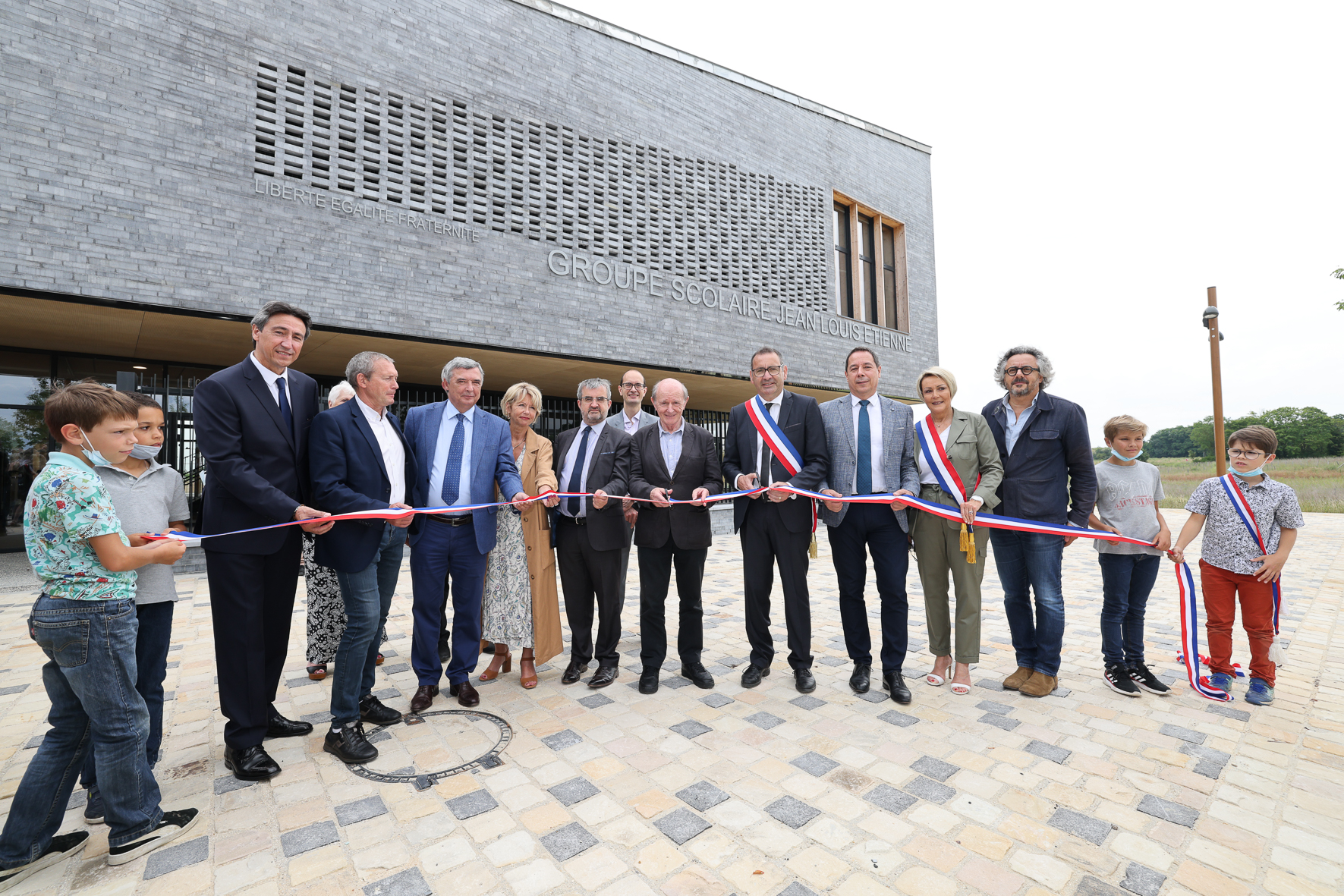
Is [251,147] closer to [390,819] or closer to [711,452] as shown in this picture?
[711,452]

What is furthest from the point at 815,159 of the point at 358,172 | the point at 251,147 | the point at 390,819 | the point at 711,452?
the point at 390,819

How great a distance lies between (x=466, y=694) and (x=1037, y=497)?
3.76m

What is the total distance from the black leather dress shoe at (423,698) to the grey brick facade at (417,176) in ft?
24.5

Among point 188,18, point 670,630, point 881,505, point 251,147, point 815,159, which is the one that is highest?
point 815,159

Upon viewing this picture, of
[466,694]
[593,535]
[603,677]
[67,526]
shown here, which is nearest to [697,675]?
[603,677]

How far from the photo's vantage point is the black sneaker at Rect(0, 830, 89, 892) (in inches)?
81.9

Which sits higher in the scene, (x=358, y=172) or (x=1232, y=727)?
(x=358, y=172)

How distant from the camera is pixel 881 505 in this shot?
375 cm

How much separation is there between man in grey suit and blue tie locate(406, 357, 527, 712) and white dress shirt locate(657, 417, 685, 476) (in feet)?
3.32

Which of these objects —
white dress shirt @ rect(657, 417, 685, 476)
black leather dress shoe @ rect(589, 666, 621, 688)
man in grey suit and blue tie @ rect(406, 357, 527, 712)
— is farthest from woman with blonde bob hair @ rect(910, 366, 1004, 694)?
man in grey suit and blue tie @ rect(406, 357, 527, 712)

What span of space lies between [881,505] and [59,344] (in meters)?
13.7

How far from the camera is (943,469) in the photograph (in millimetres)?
3723

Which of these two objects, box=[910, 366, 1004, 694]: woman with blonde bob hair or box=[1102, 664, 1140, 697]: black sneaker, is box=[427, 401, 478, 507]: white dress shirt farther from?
box=[1102, 664, 1140, 697]: black sneaker

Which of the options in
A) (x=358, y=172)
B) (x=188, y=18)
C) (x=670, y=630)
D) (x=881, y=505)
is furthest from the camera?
(x=358, y=172)
